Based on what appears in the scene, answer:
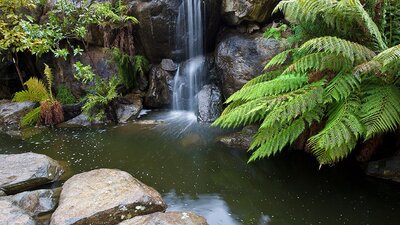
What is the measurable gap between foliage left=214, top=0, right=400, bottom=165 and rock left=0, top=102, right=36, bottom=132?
5.03 m

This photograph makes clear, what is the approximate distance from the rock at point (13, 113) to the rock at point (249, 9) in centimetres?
442

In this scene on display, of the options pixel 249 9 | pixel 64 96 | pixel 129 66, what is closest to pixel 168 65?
pixel 129 66

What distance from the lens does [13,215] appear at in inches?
112

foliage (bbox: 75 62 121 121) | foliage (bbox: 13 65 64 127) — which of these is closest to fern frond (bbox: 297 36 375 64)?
foliage (bbox: 75 62 121 121)

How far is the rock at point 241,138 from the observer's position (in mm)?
4643

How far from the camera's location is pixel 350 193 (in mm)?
3277

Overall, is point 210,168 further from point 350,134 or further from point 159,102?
point 159,102

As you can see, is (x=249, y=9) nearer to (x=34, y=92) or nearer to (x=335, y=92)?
(x=335, y=92)

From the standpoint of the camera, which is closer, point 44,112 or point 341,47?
point 341,47

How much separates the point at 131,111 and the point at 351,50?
4.61m

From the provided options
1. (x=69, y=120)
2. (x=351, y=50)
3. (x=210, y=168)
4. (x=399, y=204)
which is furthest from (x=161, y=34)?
(x=399, y=204)

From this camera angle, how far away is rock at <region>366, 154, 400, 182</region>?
3.41 meters

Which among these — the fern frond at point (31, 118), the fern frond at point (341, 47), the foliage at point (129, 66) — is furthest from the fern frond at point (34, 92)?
the fern frond at point (341, 47)

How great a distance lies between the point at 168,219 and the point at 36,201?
1.39 m
